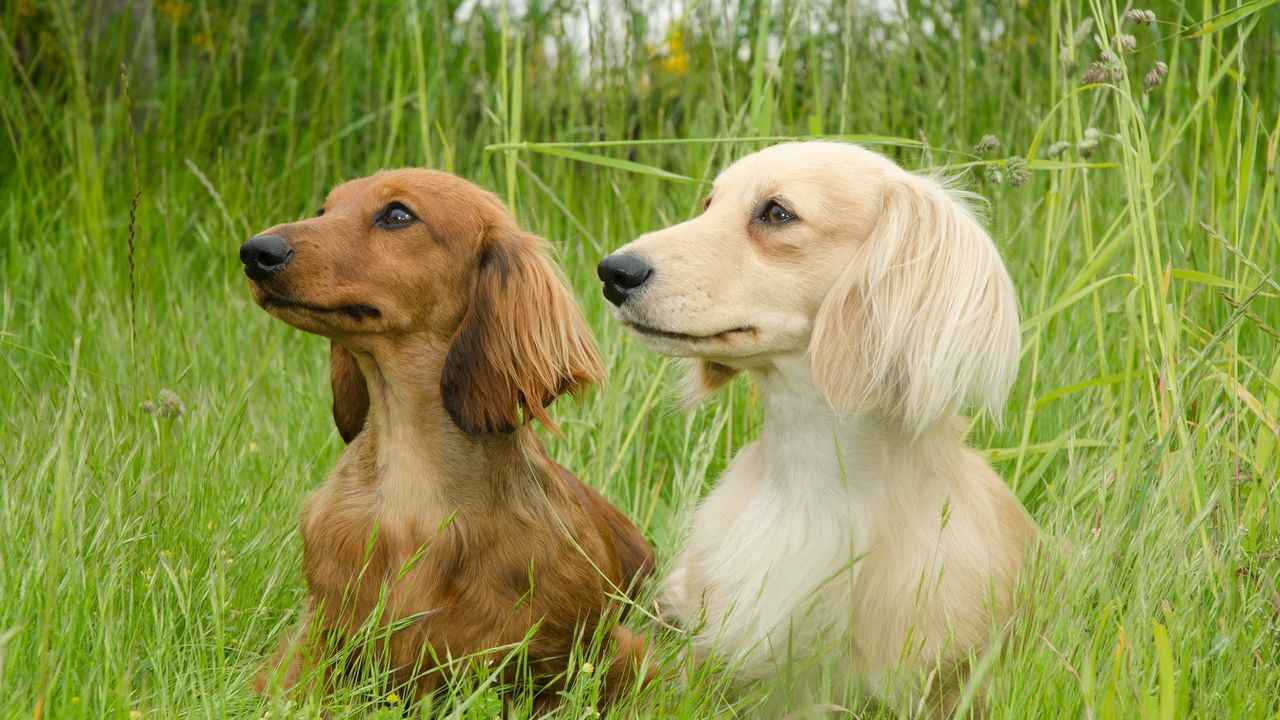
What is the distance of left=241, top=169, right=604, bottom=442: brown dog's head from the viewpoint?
2.77 metres

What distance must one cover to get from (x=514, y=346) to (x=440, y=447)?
0.27m

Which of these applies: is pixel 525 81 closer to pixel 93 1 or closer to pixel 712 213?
pixel 93 1

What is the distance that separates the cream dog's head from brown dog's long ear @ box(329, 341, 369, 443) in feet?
2.63

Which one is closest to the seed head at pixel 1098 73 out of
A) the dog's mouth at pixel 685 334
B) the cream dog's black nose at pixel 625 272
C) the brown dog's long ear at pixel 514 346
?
the dog's mouth at pixel 685 334

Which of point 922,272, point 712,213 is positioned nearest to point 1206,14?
point 922,272

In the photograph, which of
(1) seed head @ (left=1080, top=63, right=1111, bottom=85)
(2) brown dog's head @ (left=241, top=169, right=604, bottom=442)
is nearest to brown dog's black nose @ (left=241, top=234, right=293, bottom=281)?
(2) brown dog's head @ (left=241, top=169, right=604, bottom=442)

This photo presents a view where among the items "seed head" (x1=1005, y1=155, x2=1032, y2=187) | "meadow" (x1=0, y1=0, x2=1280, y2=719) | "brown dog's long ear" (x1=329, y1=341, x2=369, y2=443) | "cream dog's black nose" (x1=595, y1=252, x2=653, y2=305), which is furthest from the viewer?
"brown dog's long ear" (x1=329, y1=341, x2=369, y2=443)

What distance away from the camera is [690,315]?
2.62 meters

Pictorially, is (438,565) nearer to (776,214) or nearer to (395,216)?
(395,216)

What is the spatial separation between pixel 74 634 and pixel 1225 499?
2.22 m

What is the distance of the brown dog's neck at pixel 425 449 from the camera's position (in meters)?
2.93

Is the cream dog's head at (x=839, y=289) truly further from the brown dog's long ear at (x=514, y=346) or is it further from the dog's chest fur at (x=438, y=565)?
the dog's chest fur at (x=438, y=565)

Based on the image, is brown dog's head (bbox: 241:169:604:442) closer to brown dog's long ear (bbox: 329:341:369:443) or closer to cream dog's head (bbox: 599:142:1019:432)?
brown dog's long ear (bbox: 329:341:369:443)

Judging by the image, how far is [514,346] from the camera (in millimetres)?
2984
